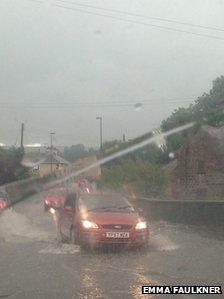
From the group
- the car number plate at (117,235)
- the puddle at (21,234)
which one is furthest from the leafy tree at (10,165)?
the car number plate at (117,235)

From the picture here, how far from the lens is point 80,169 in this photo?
301 ft

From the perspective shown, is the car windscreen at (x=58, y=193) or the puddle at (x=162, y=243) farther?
the car windscreen at (x=58, y=193)

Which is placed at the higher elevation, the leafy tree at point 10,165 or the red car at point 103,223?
the leafy tree at point 10,165

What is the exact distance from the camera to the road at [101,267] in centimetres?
928

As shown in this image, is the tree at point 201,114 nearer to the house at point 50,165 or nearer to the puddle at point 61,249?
the house at point 50,165

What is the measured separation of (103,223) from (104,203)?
1536 millimetres

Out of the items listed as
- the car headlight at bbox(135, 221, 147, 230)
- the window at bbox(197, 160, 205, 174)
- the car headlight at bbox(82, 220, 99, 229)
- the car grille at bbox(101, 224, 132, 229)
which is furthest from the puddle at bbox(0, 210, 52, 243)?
the window at bbox(197, 160, 205, 174)

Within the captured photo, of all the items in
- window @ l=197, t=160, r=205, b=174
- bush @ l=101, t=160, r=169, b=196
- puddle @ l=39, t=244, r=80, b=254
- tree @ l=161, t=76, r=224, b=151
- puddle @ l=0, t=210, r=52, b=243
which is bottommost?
puddle @ l=39, t=244, r=80, b=254

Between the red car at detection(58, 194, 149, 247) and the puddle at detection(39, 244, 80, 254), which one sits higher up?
the red car at detection(58, 194, 149, 247)

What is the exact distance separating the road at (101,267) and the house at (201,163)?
86.1 feet

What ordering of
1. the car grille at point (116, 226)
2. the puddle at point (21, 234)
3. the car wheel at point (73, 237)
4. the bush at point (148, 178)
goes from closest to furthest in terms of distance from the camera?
the car grille at point (116, 226), the car wheel at point (73, 237), the puddle at point (21, 234), the bush at point (148, 178)

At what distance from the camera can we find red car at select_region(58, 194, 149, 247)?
14.1 m

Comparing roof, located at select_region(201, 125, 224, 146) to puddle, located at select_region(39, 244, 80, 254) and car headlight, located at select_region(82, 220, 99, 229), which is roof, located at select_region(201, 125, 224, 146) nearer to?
puddle, located at select_region(39, 244, 80, 254)

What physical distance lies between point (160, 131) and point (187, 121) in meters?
4.45
